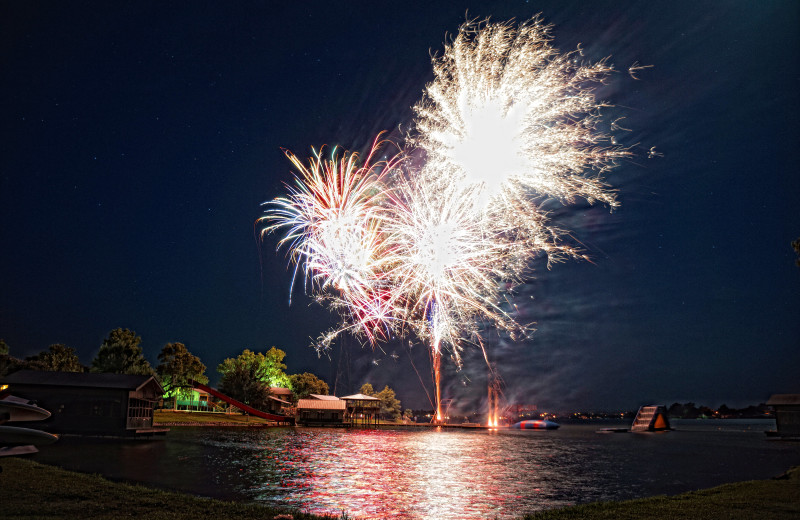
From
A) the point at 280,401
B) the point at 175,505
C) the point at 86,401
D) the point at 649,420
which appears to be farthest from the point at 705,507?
the point at 649,420

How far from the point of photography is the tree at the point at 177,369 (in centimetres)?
7765

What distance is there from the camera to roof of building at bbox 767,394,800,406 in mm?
52647

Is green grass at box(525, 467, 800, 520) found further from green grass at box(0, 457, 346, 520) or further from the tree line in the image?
the tree line

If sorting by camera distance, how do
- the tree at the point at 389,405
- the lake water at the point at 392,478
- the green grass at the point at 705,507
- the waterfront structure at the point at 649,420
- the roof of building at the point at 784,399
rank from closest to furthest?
the green grass at the point at 705,507 → the lake water at the point at 392,478 → the roof of building at the point at 784,399 → the waterfront structure at the point at 649,420 → the tree at the point at 389,405

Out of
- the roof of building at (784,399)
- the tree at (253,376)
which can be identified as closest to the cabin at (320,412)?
the tree at (253,376)

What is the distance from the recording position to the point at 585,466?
26719 mm

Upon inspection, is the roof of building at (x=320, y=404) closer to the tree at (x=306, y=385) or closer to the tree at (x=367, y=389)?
the tree at (x=306, y=385)

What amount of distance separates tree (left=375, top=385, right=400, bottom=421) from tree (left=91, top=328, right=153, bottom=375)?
5602 cm

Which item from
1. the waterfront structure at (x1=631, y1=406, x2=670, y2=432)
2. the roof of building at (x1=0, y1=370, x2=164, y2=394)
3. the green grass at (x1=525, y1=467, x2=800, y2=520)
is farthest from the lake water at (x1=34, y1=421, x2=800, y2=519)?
the waterfront structure at (x1=631, y1=406, x2=670, y2=432)

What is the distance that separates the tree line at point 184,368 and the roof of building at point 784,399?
2678 inches

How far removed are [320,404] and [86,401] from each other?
1680 inches

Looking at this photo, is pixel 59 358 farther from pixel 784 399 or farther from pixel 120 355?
pixel 784 399

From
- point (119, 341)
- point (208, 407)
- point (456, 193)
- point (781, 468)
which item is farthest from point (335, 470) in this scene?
point (208, 407)

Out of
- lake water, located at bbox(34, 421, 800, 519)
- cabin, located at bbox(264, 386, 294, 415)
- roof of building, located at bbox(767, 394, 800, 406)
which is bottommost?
cabin, located at bbox(264, 386, 294, 415)
